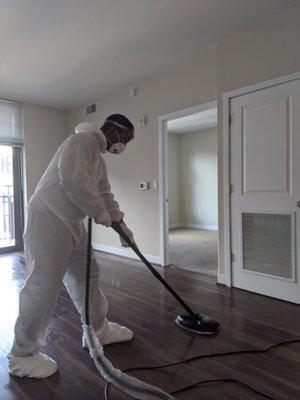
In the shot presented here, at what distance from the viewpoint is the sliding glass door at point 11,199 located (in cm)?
494

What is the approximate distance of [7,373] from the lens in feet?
5.41

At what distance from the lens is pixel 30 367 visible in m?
1.61

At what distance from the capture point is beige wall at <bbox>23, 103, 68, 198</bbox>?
16.5ft

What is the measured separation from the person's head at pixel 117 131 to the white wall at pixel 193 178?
17.6ft

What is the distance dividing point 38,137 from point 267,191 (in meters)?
4.04

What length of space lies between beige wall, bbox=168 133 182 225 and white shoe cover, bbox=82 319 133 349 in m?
5.54

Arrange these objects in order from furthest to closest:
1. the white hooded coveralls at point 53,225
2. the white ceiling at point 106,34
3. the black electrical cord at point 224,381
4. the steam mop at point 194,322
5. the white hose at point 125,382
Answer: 1. the white ceiling at point 106,34
2. the steam mop at point 194,322
3. the white hooded coveralls at point 53,225
4. the black electrical cord at point 224,381
5. the white hose at point 125,382

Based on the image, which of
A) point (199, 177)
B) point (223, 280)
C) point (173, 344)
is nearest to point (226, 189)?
point (223, 280)

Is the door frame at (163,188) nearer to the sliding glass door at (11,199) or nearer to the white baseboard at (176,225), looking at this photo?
the sliding glass door at (11,199)

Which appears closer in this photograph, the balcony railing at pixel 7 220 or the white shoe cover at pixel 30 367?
the white shoe cover at pixel 30 367

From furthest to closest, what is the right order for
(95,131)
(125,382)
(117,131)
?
(117,131), (95,131), (125,382)

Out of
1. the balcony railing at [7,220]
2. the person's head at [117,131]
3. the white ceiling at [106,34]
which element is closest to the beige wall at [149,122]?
the white ceiling at [106,34]

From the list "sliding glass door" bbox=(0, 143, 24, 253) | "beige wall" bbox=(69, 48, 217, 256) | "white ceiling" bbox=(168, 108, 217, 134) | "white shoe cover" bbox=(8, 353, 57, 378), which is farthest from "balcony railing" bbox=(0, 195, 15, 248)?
"white shoe cover" bbox=(8, 353, 57, 378)

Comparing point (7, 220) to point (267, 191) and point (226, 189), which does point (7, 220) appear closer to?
point (226, 189)
